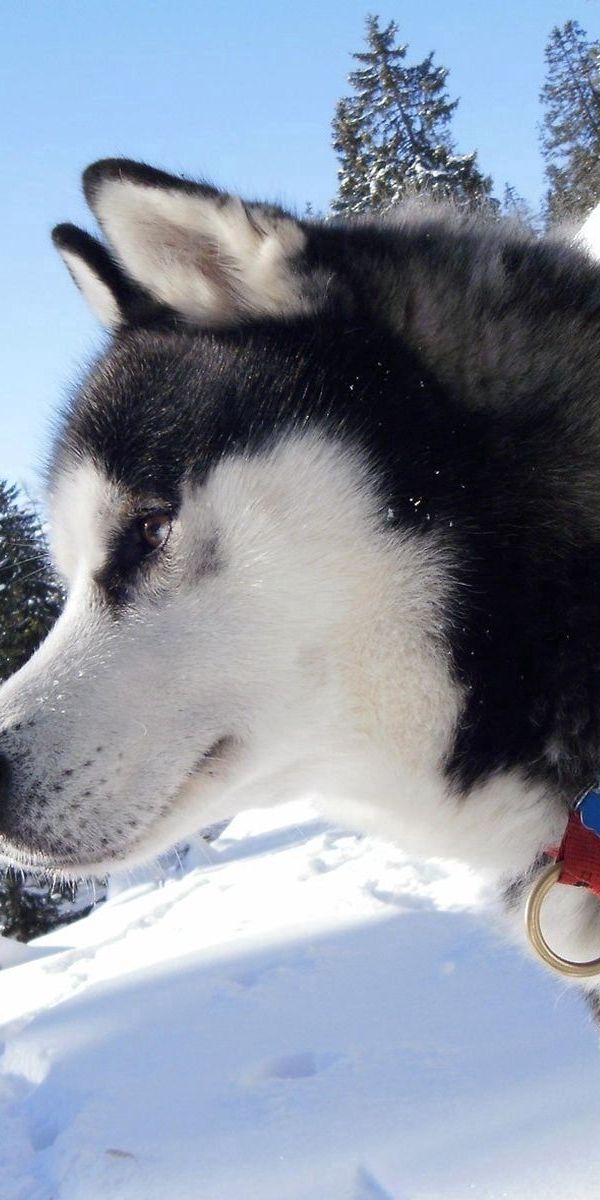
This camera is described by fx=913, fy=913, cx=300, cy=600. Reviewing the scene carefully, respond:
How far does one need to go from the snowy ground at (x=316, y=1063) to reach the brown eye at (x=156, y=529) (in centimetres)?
122

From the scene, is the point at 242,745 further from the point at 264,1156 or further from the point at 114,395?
the point at 264,1156

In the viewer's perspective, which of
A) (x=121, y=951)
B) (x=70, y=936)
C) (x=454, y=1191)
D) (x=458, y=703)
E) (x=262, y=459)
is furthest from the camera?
(x=70, y=936)

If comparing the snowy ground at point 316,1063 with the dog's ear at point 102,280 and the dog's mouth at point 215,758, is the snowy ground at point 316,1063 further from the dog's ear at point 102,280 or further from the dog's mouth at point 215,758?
the dog's ear at point 102,280

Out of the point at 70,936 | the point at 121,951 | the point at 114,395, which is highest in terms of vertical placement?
the point at 114,395

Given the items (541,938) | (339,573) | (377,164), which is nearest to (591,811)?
(541,938)

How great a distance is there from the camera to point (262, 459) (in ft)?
5.55

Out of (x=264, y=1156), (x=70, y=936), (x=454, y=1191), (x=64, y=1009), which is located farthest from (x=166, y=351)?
(x=70, y=936)

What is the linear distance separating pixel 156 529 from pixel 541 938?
0.97 meters

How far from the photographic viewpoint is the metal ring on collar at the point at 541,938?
4.72ft

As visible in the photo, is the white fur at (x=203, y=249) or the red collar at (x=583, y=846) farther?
the white fur at (x=203, y=249)

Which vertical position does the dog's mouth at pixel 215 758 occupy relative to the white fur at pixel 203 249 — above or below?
below

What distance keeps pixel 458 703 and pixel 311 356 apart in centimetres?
73

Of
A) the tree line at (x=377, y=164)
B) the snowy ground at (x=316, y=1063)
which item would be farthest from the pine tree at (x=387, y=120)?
the snowy ground at (x=316, y=1063)

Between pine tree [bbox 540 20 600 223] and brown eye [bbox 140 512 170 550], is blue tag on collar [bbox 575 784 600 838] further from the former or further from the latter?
pine tree [bbox 540 20 600 223]
